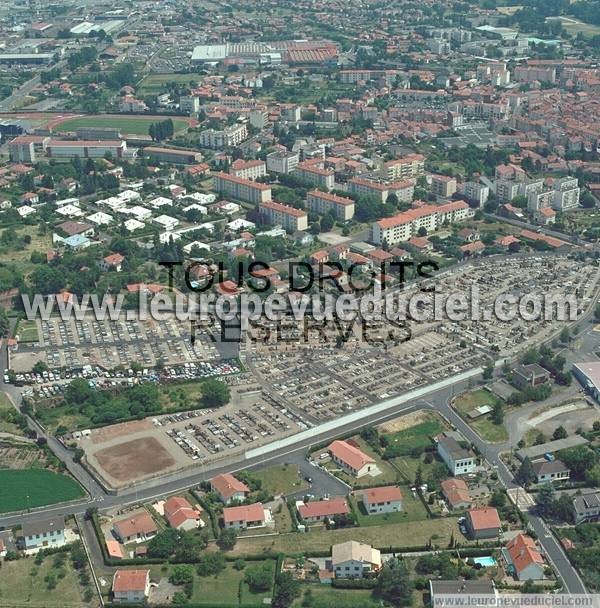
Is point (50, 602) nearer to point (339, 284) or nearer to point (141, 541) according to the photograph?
point (141, 541)

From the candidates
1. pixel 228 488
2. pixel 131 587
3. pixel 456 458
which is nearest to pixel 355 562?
pixel 228 488

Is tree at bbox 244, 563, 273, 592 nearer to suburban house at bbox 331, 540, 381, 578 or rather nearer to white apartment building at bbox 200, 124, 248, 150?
suburban house at bbox 331, 540, 381, 578

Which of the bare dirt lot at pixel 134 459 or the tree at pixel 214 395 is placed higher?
the tree at pixel 214 395

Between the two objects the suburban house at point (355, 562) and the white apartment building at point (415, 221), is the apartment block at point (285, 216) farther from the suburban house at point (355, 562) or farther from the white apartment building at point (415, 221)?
the suburban house at point (355, 562)

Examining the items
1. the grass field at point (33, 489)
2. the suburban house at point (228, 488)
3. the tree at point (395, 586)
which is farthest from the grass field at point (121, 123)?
the tree at point (395, 586)

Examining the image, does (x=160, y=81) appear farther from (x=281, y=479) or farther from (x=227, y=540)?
(x=227, y=540)

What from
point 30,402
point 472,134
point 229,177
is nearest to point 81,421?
point 30,402
